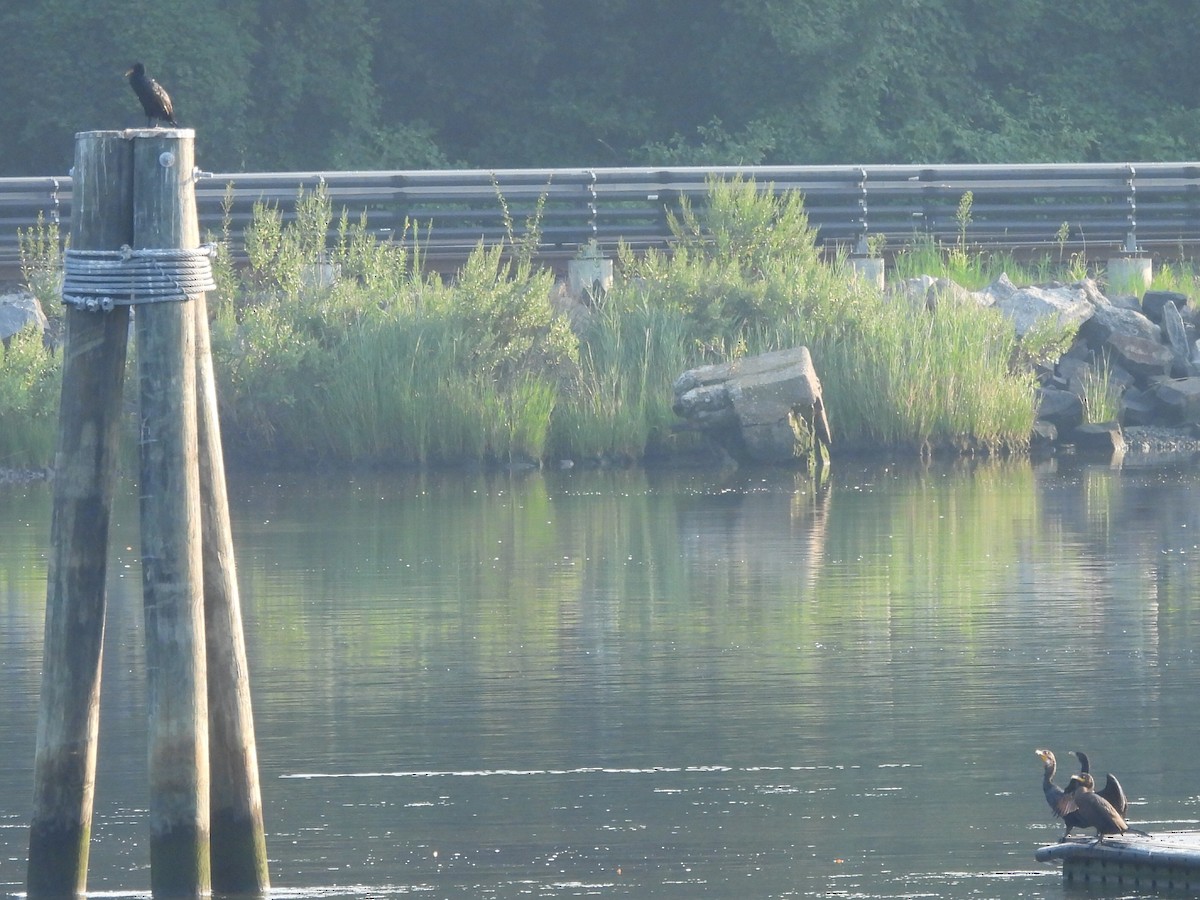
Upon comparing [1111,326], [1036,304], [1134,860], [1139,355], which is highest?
[1036,304]

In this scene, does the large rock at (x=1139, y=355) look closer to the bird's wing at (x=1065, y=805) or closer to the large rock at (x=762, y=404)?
the large rock at (x=762, y=404)

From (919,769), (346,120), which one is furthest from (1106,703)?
(346,120)

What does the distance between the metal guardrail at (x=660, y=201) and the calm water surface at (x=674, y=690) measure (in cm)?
819

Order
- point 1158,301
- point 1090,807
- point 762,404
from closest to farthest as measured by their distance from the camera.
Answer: point 1090,807 < point 762,404 < point 1158,301

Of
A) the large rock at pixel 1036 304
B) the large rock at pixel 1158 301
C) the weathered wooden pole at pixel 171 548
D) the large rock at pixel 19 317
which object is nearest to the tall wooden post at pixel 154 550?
the weathered wooden pole at pixel 171 548

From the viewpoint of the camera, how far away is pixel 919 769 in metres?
10.8

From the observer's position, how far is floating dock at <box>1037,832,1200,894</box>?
8.66 m

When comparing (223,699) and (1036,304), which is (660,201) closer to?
(1036,304)

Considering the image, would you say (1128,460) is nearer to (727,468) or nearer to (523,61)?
(727,468)

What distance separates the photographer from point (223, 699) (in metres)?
8.82

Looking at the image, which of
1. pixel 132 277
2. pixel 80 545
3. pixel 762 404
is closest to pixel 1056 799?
pixel 80 545

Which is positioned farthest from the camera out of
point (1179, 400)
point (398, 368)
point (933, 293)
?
point (1179, 400)

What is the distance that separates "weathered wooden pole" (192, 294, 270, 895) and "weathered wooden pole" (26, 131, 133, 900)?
0.31m

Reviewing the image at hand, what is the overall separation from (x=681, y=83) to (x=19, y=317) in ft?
54.6
